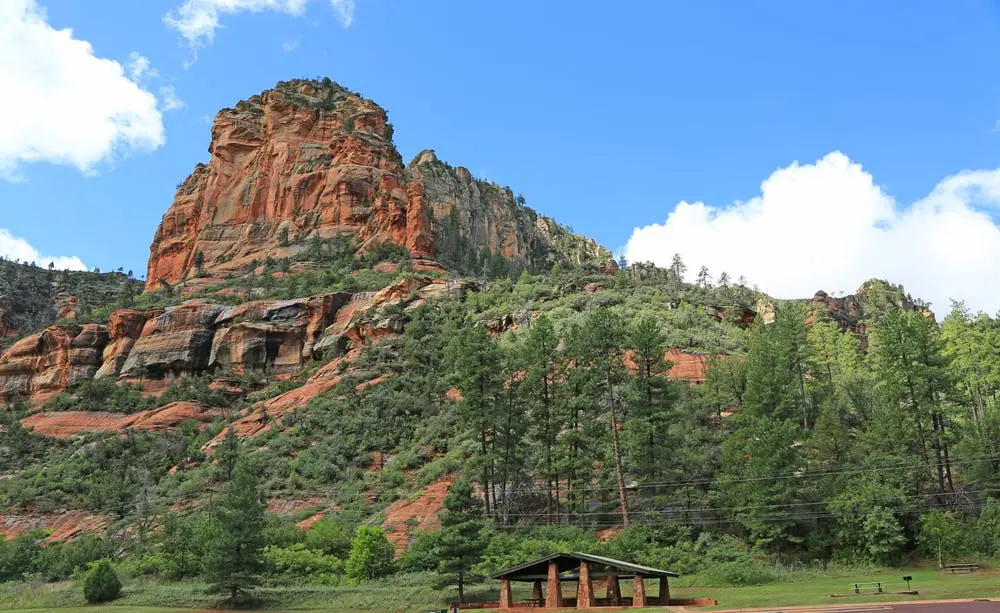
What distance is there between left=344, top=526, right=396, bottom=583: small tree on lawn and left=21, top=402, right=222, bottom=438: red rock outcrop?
164 ft

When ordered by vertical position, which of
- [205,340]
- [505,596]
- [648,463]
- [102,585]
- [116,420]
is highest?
[205,340]

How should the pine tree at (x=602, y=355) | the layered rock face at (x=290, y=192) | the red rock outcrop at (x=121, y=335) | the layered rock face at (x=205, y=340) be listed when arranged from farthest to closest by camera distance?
the layered rock face at (x=290, y=192)
the red rock outcrop at (x=121, y=335)
the layered rock face at (x=205, y=340)
the pine tree at (x=602, y=355)

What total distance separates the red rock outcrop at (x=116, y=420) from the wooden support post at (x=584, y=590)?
65.5 metres

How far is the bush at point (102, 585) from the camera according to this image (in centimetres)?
4147

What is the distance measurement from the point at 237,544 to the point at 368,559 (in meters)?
7.41

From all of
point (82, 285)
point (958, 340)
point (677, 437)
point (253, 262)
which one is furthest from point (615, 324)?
point (82, 285)

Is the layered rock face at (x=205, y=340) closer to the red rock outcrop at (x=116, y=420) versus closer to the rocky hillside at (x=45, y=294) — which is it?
the red rock outcrop at (x=116, y=420)

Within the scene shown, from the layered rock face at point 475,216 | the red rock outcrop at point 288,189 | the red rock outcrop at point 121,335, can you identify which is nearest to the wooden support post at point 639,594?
the red rock outcrop at point 121,335

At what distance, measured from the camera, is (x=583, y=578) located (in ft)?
110

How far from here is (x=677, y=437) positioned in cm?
5216

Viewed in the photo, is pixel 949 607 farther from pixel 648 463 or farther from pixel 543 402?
pixel 543 402

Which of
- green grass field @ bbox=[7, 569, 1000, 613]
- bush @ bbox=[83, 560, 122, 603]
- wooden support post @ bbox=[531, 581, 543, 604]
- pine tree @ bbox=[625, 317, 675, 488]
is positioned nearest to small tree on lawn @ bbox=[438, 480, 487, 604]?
green grass field @ bbox=[7, 569, 1000, 613]

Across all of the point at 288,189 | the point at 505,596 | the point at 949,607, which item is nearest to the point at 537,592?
the point at 505,596

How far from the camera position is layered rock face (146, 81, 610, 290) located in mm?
133500
